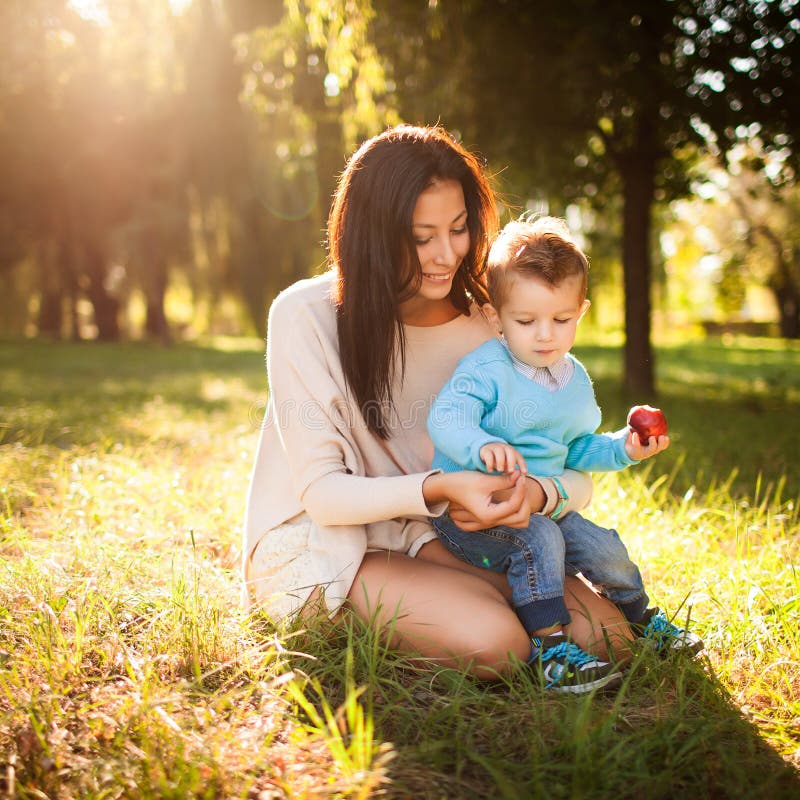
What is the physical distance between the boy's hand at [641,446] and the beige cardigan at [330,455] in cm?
56

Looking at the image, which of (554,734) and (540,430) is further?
(540,430)

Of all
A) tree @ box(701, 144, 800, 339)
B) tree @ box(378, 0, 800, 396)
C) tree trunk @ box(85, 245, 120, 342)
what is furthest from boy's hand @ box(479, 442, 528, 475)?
tree trunk @ box(85, 245, 120, 342)

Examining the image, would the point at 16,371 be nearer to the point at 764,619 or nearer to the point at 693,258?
the point at 764,619

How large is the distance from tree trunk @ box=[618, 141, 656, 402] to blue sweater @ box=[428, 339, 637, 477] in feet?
18.3

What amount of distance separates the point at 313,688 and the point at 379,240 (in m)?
1.22

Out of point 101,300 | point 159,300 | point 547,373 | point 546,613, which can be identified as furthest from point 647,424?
point 101,300

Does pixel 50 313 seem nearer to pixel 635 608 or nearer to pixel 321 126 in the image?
pixel 321 126

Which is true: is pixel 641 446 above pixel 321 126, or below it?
below

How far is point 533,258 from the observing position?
2.20m

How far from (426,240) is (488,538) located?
0.87 m

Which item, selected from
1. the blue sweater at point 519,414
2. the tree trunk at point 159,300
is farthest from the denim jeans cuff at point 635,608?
the tree trunk at point 159,300

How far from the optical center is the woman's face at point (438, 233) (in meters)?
2.26

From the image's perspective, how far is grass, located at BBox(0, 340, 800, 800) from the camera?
1.62 metres

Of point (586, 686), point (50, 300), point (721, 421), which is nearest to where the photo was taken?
point (586, 686)
